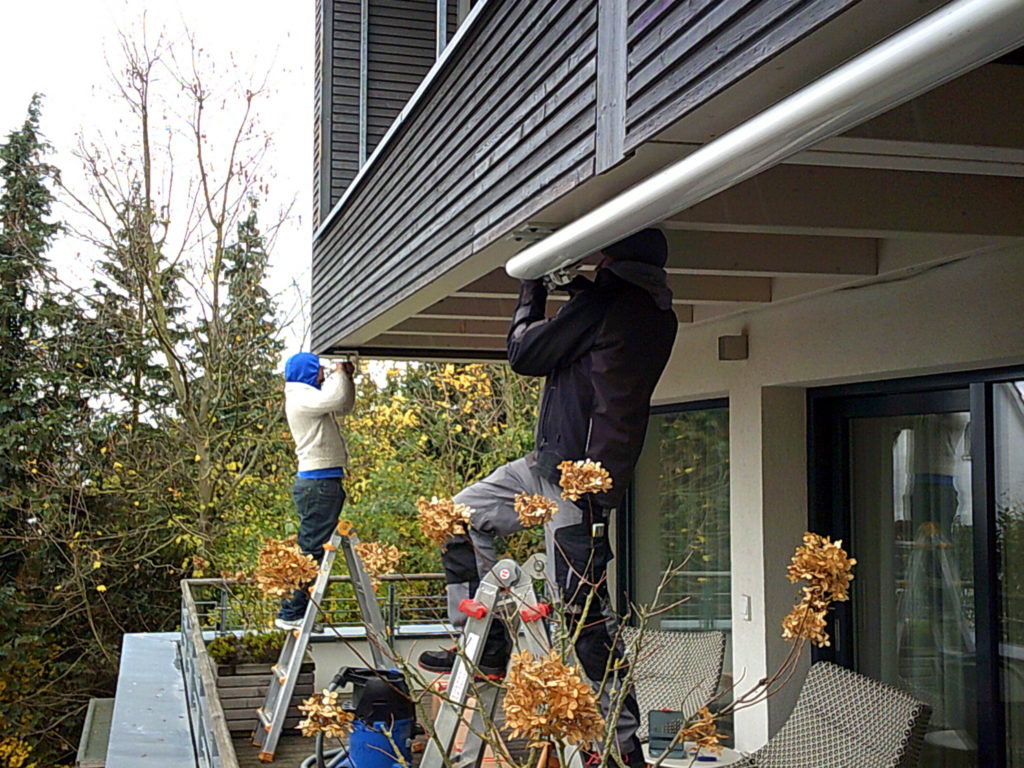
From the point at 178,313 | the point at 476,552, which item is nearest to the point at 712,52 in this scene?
the point at 476,552

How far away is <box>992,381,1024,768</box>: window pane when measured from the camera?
3.89 meters

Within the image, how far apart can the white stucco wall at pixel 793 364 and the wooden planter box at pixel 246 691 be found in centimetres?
255

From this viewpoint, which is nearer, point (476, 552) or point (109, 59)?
point (476, 552)

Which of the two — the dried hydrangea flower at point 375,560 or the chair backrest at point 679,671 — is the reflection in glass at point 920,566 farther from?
the dried hydrangea flower at point 375,560

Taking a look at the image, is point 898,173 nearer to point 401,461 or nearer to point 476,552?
point 476,552

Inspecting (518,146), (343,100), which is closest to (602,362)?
(518,146)

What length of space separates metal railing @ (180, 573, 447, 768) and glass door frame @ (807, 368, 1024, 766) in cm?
182

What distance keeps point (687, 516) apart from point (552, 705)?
16.0 feet

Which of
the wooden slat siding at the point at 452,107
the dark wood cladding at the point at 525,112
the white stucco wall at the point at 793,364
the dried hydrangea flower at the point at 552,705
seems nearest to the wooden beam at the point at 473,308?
the dark wood cladding at the point at 525,112

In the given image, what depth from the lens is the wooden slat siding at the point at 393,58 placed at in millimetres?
7953

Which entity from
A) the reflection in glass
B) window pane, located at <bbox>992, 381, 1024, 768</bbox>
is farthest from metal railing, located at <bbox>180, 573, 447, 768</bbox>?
window pane, located at <bbox>992, 381, 1024, 768</bbox>

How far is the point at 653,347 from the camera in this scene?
3.46 meters

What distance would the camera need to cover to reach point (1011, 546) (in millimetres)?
3957

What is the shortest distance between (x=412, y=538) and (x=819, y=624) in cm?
844
